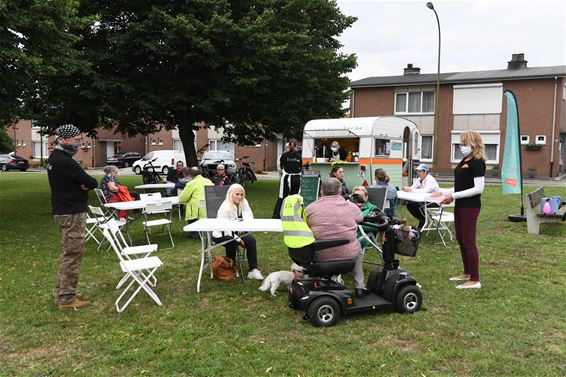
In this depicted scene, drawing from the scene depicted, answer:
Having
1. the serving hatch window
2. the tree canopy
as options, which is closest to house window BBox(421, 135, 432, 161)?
the tree canopy

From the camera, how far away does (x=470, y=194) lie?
5188mm

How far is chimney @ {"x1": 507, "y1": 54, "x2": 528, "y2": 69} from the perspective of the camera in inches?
1194

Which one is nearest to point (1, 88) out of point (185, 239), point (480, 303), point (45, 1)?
point (45, 1)

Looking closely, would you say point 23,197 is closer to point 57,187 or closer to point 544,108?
point 57,187

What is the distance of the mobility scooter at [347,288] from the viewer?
4.23 metres

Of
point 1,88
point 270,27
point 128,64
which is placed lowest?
point 1,88

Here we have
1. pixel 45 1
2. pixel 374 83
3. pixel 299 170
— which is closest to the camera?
pixel 45 1

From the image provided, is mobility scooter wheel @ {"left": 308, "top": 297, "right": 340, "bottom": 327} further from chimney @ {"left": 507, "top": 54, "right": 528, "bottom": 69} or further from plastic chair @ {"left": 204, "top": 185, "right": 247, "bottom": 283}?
chimney @ {"left": 507, "top": 54, "right": 528, "bottom": 69}

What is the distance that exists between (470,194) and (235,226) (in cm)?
259

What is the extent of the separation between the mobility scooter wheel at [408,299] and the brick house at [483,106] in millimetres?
25086

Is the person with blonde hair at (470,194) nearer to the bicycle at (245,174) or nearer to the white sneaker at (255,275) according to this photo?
the white sneaker at (255,275)

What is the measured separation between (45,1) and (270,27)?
23.5 feet

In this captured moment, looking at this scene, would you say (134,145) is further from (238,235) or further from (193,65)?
(238,235)

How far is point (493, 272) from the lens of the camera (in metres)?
5.98
